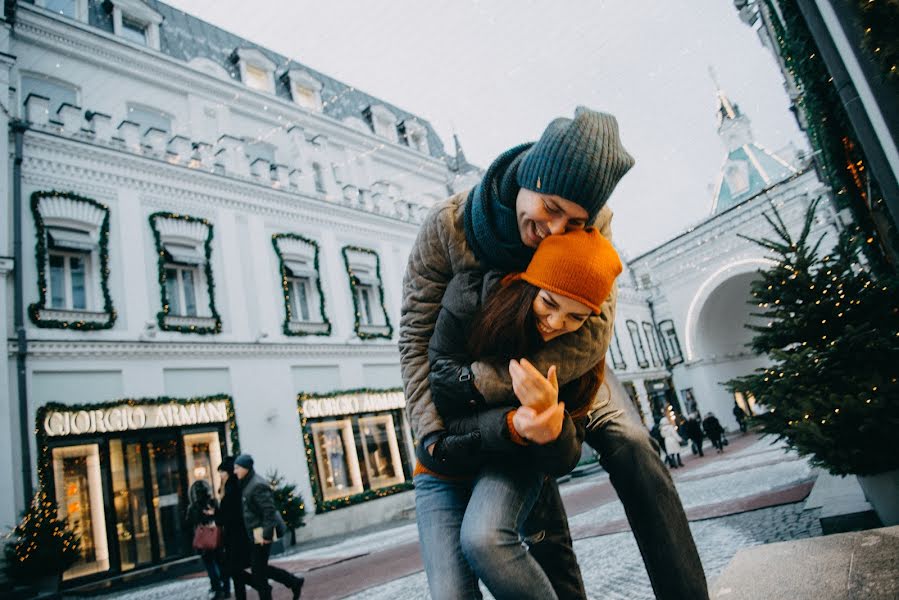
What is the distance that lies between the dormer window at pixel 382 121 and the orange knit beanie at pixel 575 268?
22.3 meters

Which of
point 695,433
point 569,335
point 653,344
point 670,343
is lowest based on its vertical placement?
point 695,433

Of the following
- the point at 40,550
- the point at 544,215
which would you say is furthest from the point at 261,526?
the point at 40,550

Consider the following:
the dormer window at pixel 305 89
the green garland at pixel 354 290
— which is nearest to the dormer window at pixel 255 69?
the dormer window at pixel 305 89

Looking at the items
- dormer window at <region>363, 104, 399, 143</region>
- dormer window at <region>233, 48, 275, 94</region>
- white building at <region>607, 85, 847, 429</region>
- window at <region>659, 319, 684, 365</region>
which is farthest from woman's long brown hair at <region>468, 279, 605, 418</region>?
window at <region>659, 319, 684, 365</region>

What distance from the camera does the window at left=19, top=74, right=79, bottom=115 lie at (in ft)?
44.4

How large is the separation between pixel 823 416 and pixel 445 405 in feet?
11.5

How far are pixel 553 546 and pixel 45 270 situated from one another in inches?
516

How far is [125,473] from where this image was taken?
11.5 m

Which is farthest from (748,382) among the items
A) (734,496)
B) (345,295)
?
(345,295)

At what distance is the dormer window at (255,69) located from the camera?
62.1ft

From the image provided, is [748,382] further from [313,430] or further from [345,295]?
[345,295]

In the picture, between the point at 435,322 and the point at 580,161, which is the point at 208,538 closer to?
the point at 435,322

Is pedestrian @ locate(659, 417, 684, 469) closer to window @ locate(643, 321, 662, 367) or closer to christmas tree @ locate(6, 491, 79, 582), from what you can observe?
christmas tree @ locate(6, 491, 79, 582)

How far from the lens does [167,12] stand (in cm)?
1812
